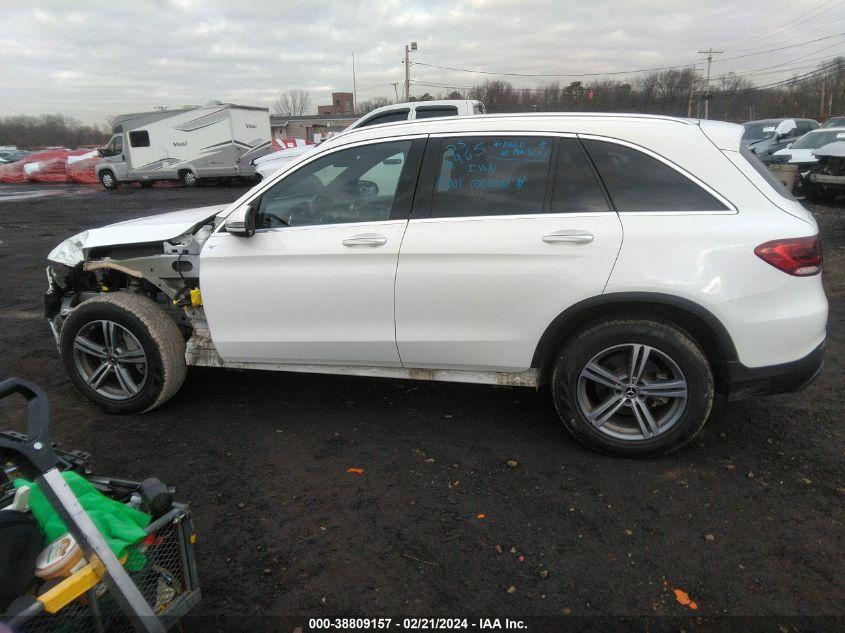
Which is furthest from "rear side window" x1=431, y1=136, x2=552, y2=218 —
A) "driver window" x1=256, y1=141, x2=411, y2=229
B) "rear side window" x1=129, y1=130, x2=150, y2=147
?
"rear side window" x1=129, y1=130, x2=150, y2=147

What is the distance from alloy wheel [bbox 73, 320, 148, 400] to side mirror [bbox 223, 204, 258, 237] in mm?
1090

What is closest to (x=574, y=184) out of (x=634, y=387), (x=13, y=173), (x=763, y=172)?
(x=763, y=172)

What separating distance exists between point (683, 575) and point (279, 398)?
288cm

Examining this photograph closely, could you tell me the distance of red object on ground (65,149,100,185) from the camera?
1204 inches

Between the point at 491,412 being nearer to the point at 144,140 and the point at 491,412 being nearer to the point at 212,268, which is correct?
the point at 212,268

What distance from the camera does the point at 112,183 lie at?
86.8ft

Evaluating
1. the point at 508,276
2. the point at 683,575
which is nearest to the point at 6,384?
the point at 508,276

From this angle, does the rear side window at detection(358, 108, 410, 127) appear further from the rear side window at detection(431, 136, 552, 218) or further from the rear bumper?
the rear bumper

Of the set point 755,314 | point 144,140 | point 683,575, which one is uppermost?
point 144,140

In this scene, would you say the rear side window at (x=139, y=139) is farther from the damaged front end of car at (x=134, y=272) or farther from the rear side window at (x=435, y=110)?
the damaged front end of car at (x=134, y=272)

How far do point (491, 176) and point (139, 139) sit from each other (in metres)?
26.0

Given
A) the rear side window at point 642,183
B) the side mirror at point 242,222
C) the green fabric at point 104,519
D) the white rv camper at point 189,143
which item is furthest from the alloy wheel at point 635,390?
the white rv camper at point 189,143

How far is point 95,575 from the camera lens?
1.75 metres

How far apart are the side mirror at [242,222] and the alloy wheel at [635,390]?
213 centimetres
